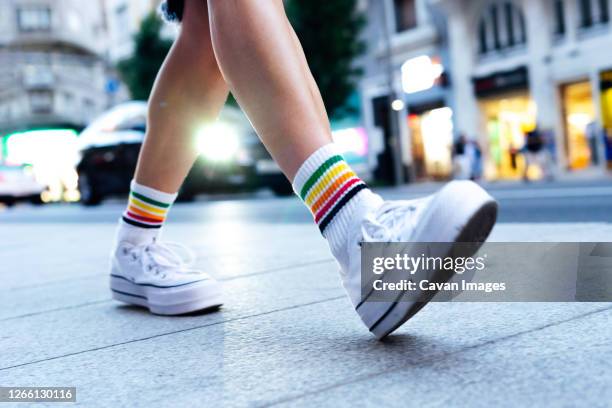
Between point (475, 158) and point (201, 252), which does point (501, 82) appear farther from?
point (201, 252)

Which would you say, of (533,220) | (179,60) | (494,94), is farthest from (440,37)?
(179,60)

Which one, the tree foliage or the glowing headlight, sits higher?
the tree foliage

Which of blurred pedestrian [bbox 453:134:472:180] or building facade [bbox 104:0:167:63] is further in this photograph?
building facade [bbox 104:0:167:63]

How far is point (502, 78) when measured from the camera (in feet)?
64.3

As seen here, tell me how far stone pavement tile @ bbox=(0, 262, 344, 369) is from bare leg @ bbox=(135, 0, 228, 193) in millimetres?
386

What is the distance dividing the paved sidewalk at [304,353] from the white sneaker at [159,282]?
4cm

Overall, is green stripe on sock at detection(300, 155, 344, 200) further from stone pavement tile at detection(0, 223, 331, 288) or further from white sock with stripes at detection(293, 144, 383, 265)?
stone pavement tile at detection(0, 223, 331, 288)

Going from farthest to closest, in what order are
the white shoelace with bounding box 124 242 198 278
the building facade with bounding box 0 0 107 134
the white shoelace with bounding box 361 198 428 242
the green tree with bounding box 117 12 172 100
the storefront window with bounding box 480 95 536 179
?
the building facade with bounding box 0 0 107 134 < the green tree with bounding box 117 12 172 100 < the storefront window with bounding box 480 95 536 179 < the white shoelace with bounding box 124 242 198 278 < the white shoelace with bounding box 361 198 428 242

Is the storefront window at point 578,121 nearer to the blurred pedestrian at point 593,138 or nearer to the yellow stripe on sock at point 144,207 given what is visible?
the blurred pedestrian at point 593,138

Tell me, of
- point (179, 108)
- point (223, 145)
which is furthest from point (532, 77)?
point (179, 108)

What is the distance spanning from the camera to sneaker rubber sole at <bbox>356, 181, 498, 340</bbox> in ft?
3.94

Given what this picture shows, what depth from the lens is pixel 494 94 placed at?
19969mm

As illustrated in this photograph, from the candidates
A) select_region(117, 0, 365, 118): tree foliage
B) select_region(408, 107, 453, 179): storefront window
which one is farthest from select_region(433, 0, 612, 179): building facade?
select_region(117, 0, 365, 118): tree foliage

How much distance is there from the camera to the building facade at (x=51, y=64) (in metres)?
39.8
